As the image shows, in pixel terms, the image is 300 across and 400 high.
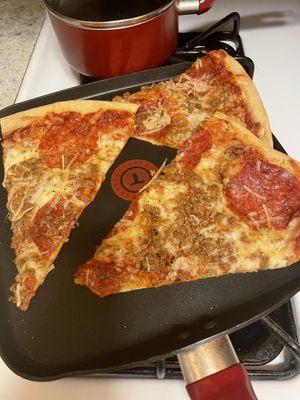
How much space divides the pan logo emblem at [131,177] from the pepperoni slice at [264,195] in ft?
0.51

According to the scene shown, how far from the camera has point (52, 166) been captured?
85cm

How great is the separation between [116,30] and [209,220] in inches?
15.3

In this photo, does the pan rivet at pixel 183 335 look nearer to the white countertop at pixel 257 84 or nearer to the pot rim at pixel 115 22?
the white countertop at pixel 257 84

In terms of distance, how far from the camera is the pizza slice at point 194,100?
87cm

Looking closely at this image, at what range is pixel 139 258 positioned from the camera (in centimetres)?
74

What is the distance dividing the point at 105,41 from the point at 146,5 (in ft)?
0.37

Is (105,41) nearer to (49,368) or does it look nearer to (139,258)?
(139,258)

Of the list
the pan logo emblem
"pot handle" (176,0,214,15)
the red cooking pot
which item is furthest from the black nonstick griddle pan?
"pot handle" (176,0,214,15)

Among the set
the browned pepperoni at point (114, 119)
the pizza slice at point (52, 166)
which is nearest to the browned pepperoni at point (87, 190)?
the pizza slice at point (52, 166)

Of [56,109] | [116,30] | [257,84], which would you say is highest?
[116,30]

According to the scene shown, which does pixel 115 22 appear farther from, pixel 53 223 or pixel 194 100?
pixel 53 223

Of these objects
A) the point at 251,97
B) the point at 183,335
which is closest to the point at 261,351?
the point at 183,335

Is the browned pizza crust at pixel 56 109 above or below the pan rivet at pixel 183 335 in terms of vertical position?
above

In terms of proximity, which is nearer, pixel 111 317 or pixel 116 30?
pixel 111 317
